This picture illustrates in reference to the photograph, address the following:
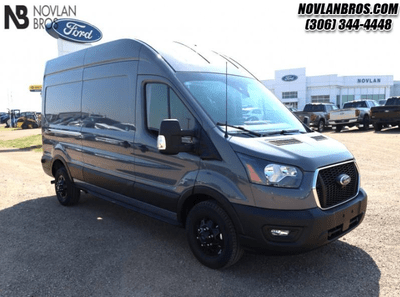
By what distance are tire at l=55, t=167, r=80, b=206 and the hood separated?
393 cm

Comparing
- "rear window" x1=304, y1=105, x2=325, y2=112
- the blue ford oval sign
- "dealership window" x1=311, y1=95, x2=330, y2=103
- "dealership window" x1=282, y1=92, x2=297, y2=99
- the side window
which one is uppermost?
the blue ford oval sign

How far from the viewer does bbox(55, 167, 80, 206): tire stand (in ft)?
20.0

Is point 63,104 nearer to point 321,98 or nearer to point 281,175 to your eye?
point 281,175

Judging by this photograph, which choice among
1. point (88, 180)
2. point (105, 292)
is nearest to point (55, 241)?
point (88, 180)

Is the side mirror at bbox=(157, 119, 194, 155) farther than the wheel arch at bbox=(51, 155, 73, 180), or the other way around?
the wheel arch at bbox=(51, 155, 73, 180)

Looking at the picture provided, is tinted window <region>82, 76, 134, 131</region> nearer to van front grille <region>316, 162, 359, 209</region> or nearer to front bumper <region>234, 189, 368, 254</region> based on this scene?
front bumper <region>234, 189, 368, 254</region>

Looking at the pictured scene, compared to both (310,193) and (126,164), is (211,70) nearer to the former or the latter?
(126,164)

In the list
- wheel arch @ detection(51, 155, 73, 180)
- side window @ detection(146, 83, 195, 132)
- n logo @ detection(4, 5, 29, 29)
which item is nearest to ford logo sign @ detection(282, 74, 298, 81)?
n logo @ detection(4, 5, 29, 29)

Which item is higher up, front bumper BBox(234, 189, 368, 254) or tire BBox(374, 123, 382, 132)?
tire BBox(374, 123, 382, 132)

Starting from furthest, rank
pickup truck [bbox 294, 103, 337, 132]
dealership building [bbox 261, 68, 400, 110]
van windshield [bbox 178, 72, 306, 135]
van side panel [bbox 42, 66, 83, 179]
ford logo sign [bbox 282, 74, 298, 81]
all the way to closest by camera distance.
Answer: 1. ford logo sign [bbox 282, 74, 298, 81]
2. dealership building [bbox 261, 68, 400, 110]
3. pickup truck [bbox 294, 103, 337, 132]
4. van side panel [bbox 42, 66, 83, 179]
5. van windshield [bbox 178, 72, 306, 135]

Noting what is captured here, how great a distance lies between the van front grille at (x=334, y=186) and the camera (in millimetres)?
3213

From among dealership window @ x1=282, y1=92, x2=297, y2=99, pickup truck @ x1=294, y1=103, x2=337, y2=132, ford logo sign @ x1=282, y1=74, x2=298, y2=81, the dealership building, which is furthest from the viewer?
dealership window @ x1=282, y1=92, x2=297, y2=99

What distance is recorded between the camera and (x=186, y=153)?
3699 millimetres

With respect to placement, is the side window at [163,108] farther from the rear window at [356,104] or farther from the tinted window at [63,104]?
the rear window at [356,104]
